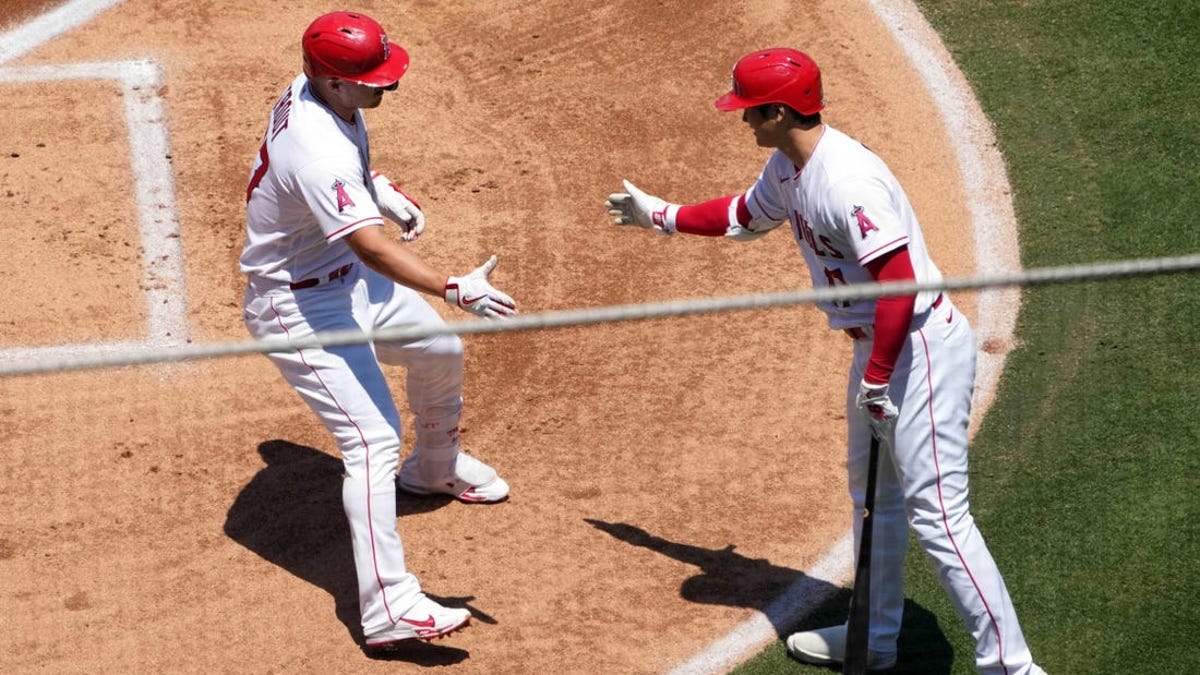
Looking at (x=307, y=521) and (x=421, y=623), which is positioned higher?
(x=421, y=623)

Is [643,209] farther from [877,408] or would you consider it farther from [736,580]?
[736,580]

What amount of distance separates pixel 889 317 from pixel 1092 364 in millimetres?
2586

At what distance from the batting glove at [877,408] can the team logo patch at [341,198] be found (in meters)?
1.89

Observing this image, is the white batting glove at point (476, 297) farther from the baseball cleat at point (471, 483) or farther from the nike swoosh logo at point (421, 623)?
the baseball cleat at point (471, 483)

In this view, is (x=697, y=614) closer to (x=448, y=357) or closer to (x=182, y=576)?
(x=448, y=357)

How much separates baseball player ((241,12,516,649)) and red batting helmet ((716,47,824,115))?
1.11 meters

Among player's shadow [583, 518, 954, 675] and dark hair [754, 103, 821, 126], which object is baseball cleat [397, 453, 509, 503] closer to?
player's shadow [583, 518, 954, 675]

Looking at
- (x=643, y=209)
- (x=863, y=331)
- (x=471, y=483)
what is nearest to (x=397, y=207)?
(x=643, y=209)

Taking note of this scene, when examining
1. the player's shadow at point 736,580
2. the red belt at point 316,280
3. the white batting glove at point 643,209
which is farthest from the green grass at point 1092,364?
the red belt at point 316,280

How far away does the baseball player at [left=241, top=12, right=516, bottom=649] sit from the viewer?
6.02 metres

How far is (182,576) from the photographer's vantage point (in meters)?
6.79

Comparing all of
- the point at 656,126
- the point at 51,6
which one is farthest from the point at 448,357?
the point at 51,6

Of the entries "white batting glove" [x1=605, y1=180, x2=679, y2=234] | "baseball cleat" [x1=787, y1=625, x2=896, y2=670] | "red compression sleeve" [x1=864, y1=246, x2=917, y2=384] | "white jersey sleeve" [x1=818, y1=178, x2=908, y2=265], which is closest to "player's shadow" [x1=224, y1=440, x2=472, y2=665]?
"baseball cleat" [x1=787, y1=625, x2=896, y2=670]

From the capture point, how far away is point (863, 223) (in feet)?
18.1
